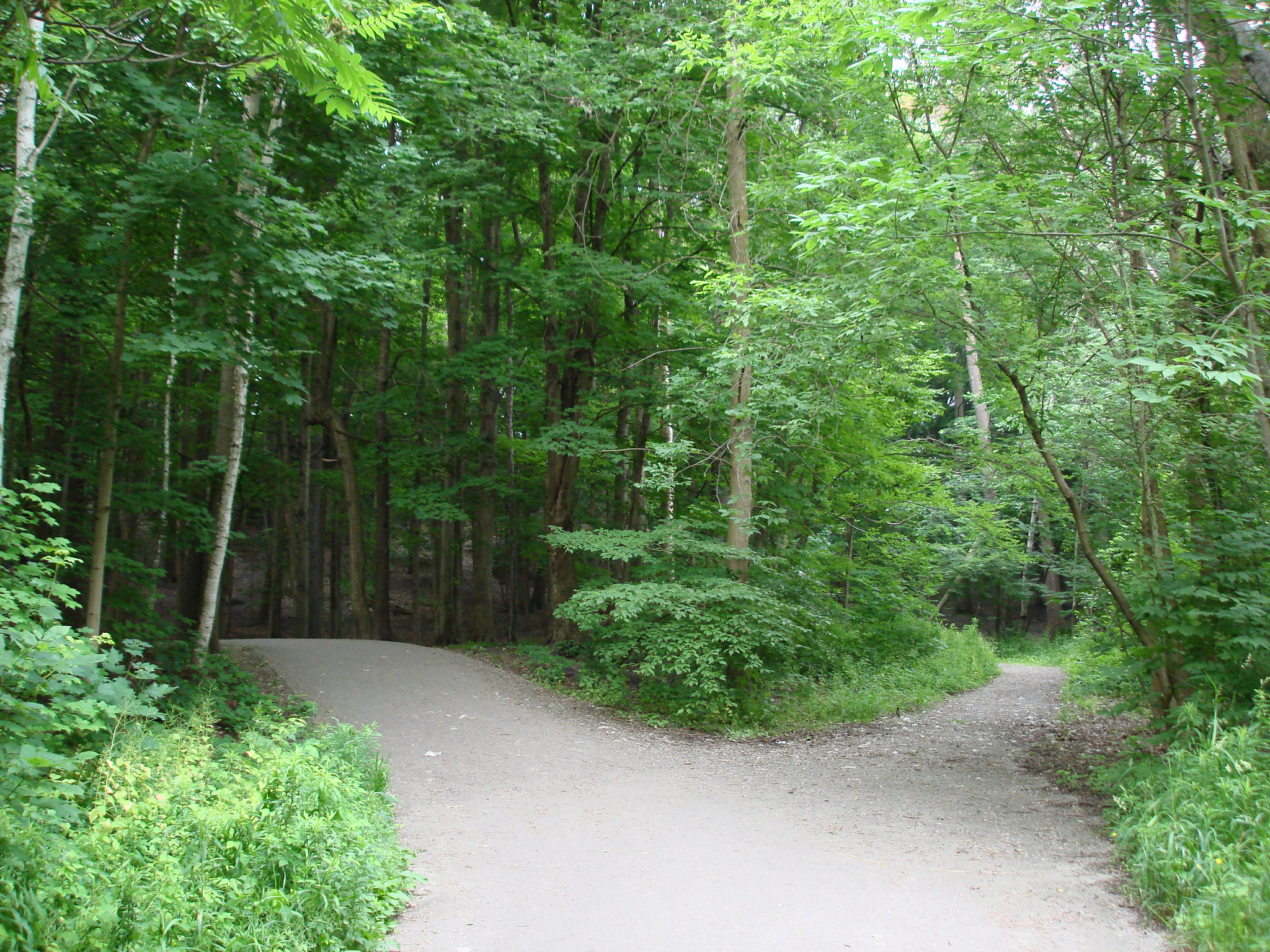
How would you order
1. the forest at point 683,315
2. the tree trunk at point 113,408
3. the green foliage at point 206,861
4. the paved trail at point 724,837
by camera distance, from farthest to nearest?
the tree trunk at point 113,408, the forest at point 683,315, the paved trail at point 724,837, the green foliage at point 206,861

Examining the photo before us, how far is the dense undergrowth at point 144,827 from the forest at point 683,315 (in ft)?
0.15

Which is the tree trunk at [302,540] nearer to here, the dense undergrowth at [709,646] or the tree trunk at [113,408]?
the dense undergrowth at [709,646]

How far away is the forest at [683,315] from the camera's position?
527 centimetres

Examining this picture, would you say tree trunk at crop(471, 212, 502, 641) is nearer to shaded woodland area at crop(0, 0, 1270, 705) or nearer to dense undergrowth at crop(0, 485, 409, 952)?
shaded woodland area at crop(0, 0, 1270, 705)

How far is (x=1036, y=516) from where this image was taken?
2575cm

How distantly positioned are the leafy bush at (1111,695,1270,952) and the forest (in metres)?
0.04

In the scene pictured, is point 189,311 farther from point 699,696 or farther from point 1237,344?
point 1237,344

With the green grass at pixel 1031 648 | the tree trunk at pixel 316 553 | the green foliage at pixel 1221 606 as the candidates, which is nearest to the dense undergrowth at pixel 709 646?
the green foliage at pixel 1221 606

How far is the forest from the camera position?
527 centimetres

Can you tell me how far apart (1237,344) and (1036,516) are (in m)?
22.6

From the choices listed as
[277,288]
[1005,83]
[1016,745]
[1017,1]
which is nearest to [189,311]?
[277,288]

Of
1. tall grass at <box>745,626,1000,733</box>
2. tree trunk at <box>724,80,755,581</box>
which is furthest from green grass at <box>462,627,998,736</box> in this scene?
tree trunk at <box>724,80,755,581</box>

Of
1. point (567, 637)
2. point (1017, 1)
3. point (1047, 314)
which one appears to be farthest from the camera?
point (567, 637)

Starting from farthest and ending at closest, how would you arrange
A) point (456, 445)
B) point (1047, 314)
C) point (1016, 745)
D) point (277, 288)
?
1. point (456, 445)
2. point (1016, 745)
3. point (1047, 314)
4. point (277, 288)
